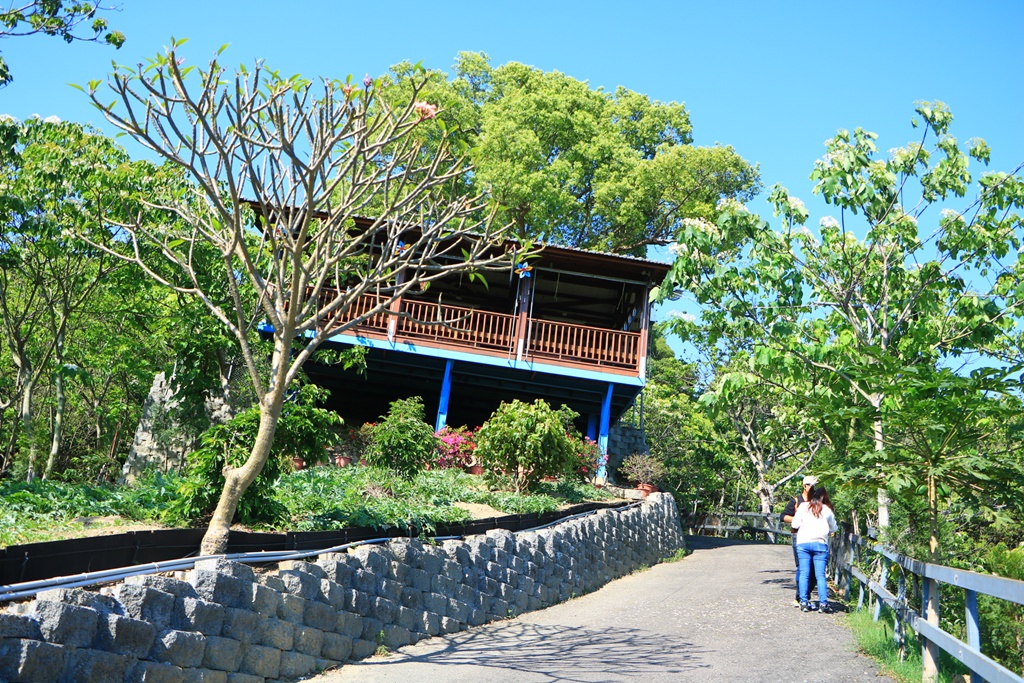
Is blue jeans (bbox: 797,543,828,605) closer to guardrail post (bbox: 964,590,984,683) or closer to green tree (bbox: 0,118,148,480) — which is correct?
guardrail post (bbox: 964,590,984,683)

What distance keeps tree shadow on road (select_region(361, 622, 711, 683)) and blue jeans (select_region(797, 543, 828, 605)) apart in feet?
6.99

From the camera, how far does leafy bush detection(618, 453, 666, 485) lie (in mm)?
18984

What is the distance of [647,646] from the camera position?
7719mm

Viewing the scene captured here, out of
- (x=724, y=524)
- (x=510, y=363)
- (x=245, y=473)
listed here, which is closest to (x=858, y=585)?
(x=245, y=473)

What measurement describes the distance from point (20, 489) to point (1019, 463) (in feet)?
25.8

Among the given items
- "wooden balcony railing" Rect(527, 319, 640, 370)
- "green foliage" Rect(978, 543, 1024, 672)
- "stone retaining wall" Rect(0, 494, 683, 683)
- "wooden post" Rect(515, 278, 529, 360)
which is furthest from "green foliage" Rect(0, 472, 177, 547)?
"wooden balcony railing" Rect(527, 319, 640, 370)

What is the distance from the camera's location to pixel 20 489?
6969 mm

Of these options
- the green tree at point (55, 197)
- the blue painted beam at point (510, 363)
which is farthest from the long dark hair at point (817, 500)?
the green tree at point (55, 197)

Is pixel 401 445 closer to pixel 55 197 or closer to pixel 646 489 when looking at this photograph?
pixel 55 197

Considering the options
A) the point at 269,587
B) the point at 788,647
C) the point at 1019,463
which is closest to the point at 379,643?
the point at 269,587

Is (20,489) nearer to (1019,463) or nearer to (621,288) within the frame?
(1019,463)

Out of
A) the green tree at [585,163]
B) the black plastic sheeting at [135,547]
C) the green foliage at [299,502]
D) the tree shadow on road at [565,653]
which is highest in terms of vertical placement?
the green tree at [585,163]

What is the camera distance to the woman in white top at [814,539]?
9336 millimetres

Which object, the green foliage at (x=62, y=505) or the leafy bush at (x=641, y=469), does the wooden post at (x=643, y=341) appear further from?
the green foliage at (x=62, y=505)
